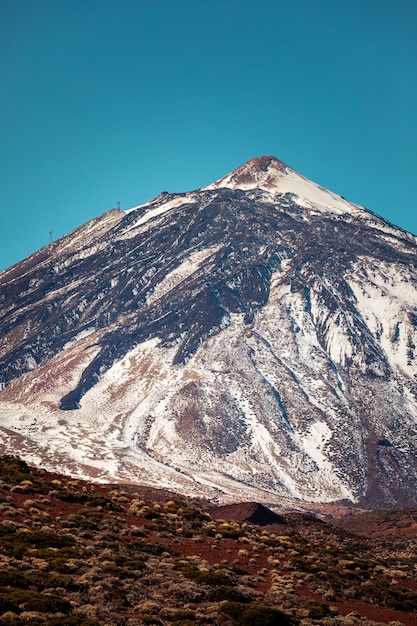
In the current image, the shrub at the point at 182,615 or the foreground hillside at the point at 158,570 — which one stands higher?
the foreground hillside at the point at 158,570

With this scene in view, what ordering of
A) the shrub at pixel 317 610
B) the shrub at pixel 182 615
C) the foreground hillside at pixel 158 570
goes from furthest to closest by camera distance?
the shrub at pixel 317 610
the foreground hillside at pixel 158 570
the shrub at pixel 182 615

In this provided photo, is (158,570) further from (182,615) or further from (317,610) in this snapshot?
(317,610)

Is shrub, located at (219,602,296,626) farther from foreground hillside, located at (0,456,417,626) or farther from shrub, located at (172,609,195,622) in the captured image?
shrub, located at (172,609,195,622)

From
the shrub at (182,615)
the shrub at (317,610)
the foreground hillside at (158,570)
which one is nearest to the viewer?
the shrub at (182,615)

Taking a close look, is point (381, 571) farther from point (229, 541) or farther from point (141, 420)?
point (141, 420)

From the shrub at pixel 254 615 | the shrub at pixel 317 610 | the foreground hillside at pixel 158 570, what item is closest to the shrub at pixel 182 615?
the foreground hillside at pixel 158 570

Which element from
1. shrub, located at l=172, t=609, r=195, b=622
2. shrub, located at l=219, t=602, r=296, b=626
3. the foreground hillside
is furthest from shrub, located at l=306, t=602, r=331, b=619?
shrub, located at l=172, t=609, r=195, b=622

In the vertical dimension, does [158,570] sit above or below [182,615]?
above

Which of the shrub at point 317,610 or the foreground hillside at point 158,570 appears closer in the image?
the foreground hillside at point 158,570

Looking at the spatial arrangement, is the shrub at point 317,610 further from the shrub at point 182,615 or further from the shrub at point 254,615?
the shrub at point 182,615

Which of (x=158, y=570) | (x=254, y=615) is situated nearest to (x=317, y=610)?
(x=254, y=615)
